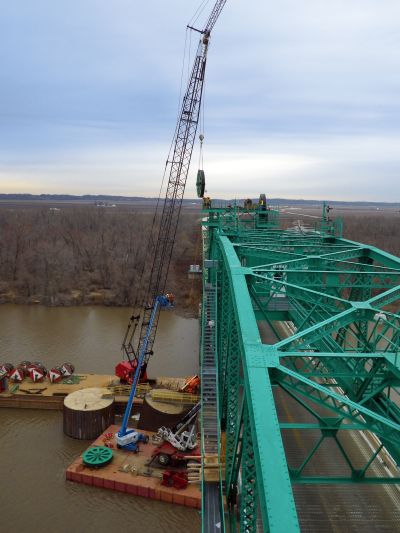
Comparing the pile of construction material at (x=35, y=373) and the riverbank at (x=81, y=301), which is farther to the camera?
the riverbank at (x=81, y=301)

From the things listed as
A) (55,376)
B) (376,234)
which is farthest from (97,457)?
(376,234)

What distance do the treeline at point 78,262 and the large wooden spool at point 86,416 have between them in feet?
87.1

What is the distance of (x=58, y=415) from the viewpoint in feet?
80.1

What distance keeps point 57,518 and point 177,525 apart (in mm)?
4594

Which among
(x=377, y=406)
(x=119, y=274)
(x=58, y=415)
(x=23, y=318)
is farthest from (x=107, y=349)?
(x=377, y=406)

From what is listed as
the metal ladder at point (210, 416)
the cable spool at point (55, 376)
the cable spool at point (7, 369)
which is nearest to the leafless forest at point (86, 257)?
the cable spool at point (7, 369)

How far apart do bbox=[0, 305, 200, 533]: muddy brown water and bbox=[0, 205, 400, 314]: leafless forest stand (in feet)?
44.3

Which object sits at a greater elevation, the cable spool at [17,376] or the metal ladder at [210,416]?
the metal ladder at [210,416]

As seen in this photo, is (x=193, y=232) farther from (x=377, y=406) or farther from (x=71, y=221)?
(x=377, y=406)

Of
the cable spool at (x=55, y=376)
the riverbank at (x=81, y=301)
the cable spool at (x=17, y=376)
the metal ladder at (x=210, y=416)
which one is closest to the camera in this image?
the metal ladder at (x=210, y=416)

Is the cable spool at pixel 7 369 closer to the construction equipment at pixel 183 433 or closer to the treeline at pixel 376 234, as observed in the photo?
the construction equipment at pixel 183 433

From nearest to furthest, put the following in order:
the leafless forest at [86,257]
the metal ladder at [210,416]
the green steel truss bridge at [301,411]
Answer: the green steel truss bridge at [301,411], the metal ladder at [210,416], the leafless forest at [86,257]

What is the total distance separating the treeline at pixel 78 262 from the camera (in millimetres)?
51312

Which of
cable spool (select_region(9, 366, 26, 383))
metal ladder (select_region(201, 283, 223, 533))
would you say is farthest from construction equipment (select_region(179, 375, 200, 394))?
cable spool (select_region(9, 366, 26, 383))
